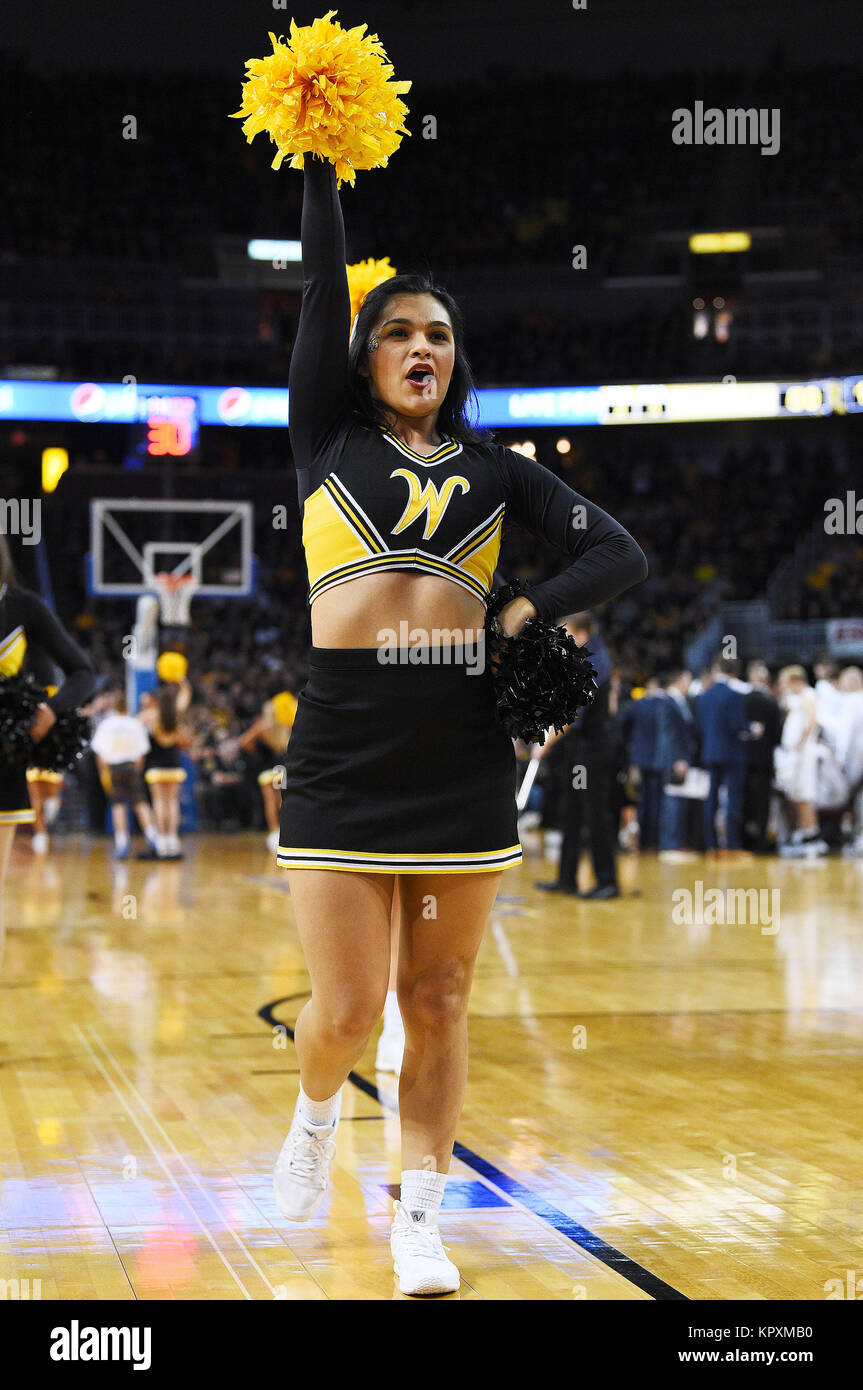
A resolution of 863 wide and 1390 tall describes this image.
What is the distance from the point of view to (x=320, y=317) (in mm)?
2713

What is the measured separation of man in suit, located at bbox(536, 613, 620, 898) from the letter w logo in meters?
6.59

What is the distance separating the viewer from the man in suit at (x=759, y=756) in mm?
12820

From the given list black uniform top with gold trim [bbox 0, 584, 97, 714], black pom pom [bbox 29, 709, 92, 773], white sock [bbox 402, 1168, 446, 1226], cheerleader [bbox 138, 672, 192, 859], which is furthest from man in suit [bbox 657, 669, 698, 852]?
white sock [bbox 402, 1168, 446, 1226]

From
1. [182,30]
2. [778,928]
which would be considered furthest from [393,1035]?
[182,30]

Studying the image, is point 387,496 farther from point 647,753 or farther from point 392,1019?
point 647,753

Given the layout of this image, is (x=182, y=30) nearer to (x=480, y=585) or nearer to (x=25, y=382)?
(x=25, y=382)

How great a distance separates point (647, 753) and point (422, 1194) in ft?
33.9

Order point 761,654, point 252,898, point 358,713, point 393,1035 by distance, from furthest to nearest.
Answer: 1. point 761,654
2. point 252,898
3. point 393,1035
4. point 358,713

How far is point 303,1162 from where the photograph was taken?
2801mm

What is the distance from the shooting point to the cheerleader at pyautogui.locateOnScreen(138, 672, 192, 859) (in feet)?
38.9

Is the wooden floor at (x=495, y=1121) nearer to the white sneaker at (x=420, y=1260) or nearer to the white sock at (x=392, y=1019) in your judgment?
the white sneaker at (x=420, y=1260)

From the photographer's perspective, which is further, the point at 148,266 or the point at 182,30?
the point at 148,266

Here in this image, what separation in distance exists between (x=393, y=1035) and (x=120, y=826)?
819 cm

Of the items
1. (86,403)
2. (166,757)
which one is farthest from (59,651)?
(86,403)
